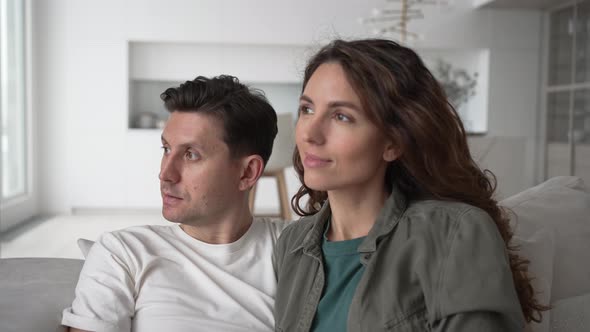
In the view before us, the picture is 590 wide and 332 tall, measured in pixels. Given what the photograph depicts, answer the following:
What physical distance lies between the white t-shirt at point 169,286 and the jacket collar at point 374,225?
167 mm

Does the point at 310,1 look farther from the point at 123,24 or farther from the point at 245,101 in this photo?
the point at 245,101

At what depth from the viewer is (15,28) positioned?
21.7ft

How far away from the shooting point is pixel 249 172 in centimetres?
157

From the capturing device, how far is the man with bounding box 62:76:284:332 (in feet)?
4.45

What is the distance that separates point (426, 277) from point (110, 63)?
6.62 metres

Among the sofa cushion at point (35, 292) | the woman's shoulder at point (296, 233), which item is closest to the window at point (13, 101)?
the sofa cushion at point (35, 292)

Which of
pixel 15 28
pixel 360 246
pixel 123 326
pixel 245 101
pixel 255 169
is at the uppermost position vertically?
pixel 15 28

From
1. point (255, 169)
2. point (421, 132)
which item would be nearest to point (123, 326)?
point (255, 169)

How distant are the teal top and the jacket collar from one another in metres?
0.04

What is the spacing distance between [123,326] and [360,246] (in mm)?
513

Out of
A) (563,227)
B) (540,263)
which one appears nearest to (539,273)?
(540,263)

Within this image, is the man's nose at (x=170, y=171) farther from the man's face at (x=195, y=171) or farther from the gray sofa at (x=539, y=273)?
the gray sofa at (x=539, y=273)

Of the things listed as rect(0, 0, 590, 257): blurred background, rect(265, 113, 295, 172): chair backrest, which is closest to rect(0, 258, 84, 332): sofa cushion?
rect(265, 113, 295, 172): chair backrest

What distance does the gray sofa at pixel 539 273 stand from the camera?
1.30 metres
